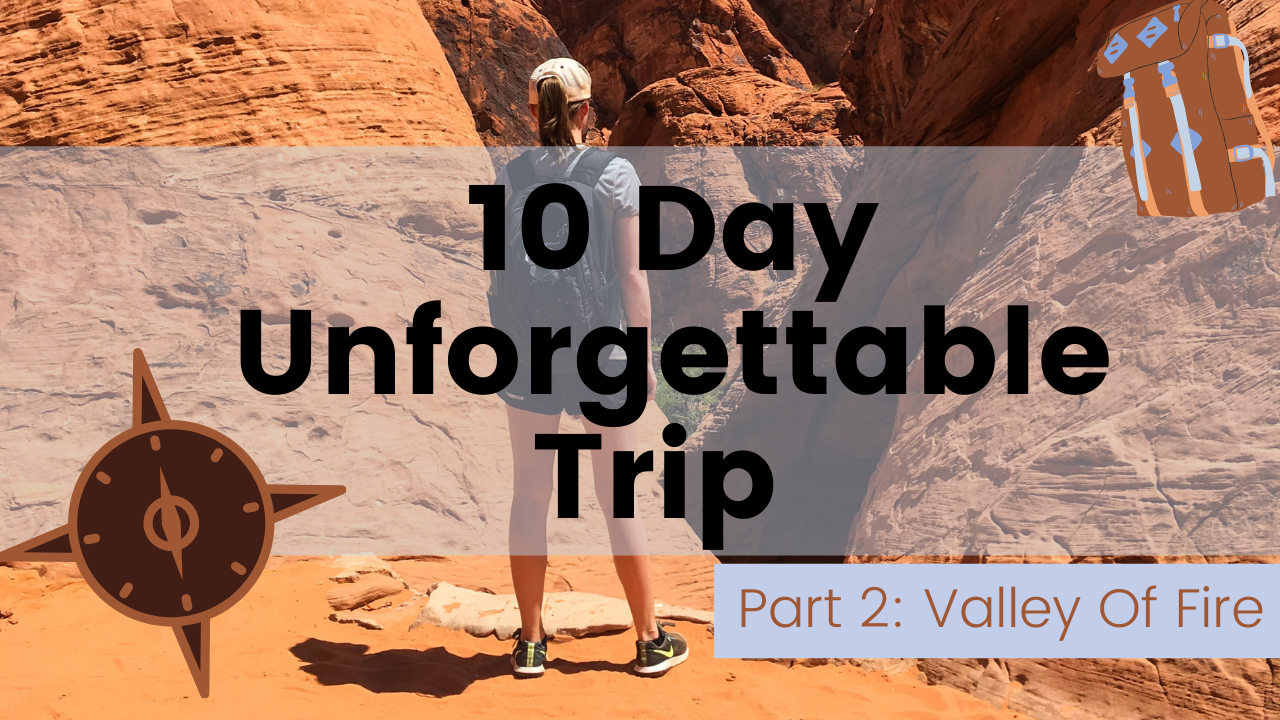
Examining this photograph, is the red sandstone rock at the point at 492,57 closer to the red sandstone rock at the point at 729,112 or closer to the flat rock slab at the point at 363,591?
the red sandstone rock at the point at 729,112

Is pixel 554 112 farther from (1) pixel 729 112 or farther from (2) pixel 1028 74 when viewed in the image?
(1) pixel 729 112

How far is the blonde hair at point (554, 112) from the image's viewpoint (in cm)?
298

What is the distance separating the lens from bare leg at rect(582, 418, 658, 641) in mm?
2980

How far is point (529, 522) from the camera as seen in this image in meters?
3.08

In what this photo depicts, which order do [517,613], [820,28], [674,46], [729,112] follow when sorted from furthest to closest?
[820,28] < [674,46] < [729,112] < [517,613]

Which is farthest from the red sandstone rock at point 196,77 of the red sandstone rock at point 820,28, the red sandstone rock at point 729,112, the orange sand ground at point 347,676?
the red sandstone rock at point 820,28

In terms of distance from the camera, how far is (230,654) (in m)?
3.06

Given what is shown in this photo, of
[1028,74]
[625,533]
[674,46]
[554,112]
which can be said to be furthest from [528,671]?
[674,46]

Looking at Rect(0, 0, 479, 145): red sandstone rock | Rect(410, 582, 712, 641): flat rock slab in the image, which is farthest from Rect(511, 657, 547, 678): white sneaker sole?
Rect(0, 0, 479, 145): red sandstone rock

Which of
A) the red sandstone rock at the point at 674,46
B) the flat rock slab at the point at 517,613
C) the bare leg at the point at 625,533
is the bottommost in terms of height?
the flat rock slab at the point at 517,613

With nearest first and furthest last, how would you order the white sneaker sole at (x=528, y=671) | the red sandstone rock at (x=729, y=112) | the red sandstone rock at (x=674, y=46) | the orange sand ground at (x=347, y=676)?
the orange sand ground at (x=347, y=676) < the white sneaker sole at (x=528, y=671) < the red sandstone rock at (x=729, y=112) < the red sandstone rock at (x=674, y=46)

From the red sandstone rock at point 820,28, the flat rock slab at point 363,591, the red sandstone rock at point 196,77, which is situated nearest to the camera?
the flat rock slab at point 363,591

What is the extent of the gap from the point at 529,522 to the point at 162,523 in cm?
110

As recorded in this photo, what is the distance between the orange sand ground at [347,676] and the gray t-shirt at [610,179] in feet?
3.65
